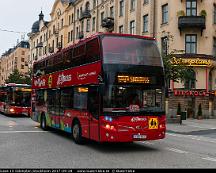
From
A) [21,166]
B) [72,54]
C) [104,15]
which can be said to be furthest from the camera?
[104,15]

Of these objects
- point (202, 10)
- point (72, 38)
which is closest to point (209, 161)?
point (202, 10)

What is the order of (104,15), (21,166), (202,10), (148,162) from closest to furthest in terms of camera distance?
(21,166) → (148,162) → (202,10) → (104,15)

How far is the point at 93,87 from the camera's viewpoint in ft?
41.5

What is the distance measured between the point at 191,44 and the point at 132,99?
2675 centimetres

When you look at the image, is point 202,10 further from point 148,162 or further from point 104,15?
point 148,162

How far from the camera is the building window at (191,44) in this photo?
37.3 m

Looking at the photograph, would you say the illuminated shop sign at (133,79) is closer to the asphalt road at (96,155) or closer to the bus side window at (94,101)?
the bus side window at (94,101)

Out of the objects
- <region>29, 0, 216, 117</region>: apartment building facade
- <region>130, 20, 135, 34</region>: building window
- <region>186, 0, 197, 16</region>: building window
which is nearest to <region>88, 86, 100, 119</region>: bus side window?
<region>29, 0, 216, 117</region>: apartment building facade

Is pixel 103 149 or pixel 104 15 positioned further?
pixel 104 15

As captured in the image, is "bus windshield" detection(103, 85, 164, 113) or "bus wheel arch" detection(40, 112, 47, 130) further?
"bus wheel arch" detection(40, 112, 47, 130)

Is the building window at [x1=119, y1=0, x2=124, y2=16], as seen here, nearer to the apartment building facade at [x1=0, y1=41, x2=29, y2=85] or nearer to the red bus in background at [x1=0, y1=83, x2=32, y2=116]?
the red bus in background at [x1=0, y1=83, x2=32, y2=116]

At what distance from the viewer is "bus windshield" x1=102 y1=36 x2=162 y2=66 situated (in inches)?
476

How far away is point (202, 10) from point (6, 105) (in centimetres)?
2029

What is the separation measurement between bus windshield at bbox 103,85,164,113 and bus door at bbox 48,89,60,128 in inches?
206
